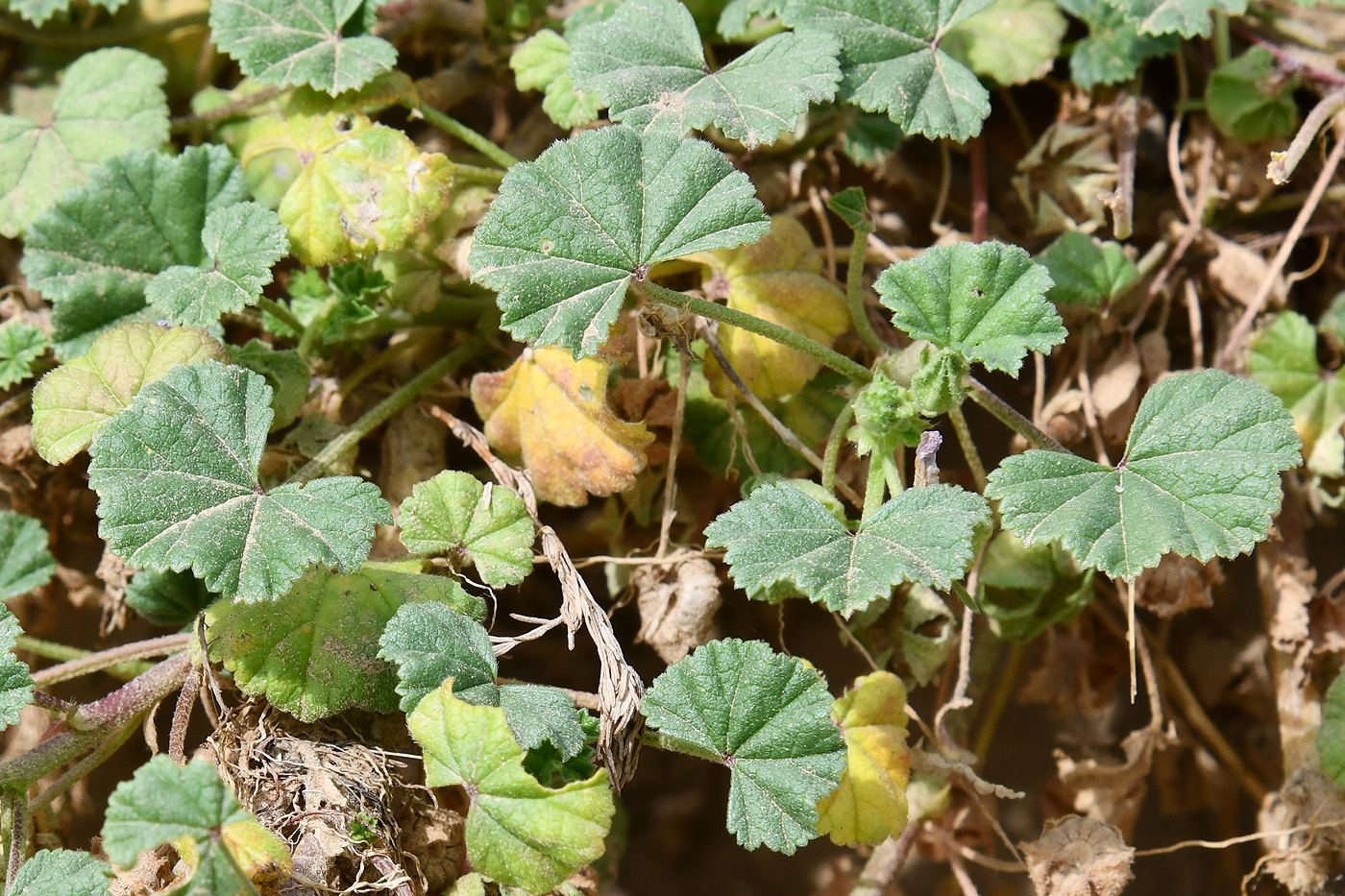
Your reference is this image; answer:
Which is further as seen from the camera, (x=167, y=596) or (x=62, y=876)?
(x=167, y=596)

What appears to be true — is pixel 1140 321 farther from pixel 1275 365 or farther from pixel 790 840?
pixel 790 840

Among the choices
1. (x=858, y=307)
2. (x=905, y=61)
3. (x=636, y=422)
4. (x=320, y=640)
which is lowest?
(x=320, y=640)

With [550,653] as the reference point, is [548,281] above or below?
above

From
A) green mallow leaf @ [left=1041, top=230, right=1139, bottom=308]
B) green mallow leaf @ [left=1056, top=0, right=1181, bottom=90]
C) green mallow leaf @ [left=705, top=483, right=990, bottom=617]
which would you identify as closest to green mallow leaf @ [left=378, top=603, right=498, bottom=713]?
green mallow leaf @ [left=705, top=483, right=990, bottom=617]

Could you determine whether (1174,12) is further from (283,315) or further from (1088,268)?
(283,315)

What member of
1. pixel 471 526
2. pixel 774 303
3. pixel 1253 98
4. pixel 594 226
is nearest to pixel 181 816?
A: pixel 471 526

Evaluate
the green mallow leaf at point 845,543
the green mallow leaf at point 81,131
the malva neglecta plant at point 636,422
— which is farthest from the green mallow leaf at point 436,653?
the green mallow leaf at point 81,131

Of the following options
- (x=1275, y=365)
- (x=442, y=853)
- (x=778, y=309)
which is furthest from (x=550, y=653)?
(x=1275, y=365)
